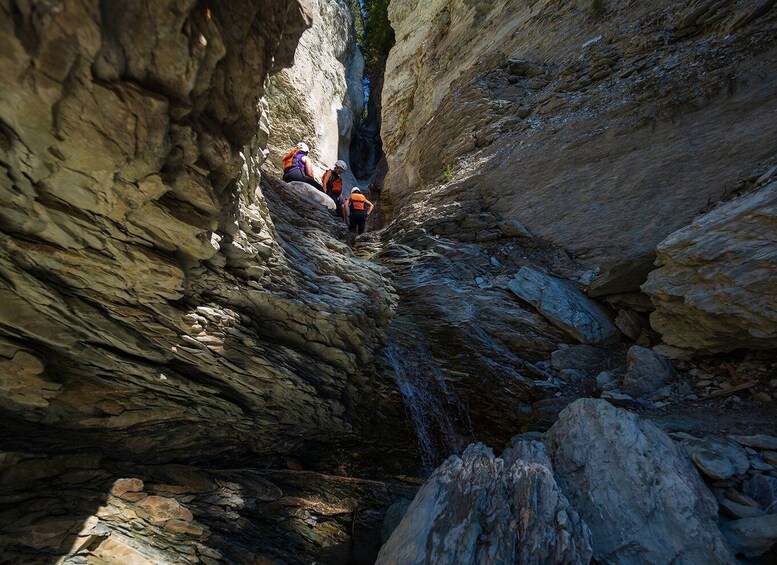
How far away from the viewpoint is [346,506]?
5.71 m

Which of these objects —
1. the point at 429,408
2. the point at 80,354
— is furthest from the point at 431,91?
the point at 80,354

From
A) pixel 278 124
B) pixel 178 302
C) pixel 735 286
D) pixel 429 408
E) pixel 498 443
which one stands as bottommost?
pixel 498 443

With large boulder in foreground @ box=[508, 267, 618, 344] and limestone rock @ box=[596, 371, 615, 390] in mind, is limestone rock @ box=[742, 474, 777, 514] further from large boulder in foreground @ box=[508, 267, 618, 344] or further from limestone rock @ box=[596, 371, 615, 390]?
large boulder in foreground @ box=[508, 267, 618, 344]

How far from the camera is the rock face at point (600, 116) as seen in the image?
711cm

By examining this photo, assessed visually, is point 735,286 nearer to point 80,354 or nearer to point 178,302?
point 178,302

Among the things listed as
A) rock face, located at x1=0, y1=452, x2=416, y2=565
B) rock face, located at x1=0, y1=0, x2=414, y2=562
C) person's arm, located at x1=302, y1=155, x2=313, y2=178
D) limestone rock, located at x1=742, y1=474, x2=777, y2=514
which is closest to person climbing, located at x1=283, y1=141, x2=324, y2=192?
person's arm, located at x1=302, y1=155, x2=313, y2=178

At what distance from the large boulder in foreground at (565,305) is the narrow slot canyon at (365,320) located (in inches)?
2.4

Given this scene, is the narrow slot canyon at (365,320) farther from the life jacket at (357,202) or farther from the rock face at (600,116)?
the life jacket at (357,202)

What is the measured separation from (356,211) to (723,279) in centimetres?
943

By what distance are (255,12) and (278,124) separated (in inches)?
579

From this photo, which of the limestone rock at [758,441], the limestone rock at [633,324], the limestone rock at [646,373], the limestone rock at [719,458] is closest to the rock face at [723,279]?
the limestone rock at [646,373]

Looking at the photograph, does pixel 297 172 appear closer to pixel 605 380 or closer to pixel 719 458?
pixel 605 380

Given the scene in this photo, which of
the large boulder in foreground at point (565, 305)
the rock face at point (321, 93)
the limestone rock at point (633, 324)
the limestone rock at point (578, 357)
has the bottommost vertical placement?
the limestone rock at point (578, 357)

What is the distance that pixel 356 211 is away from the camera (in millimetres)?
11773
